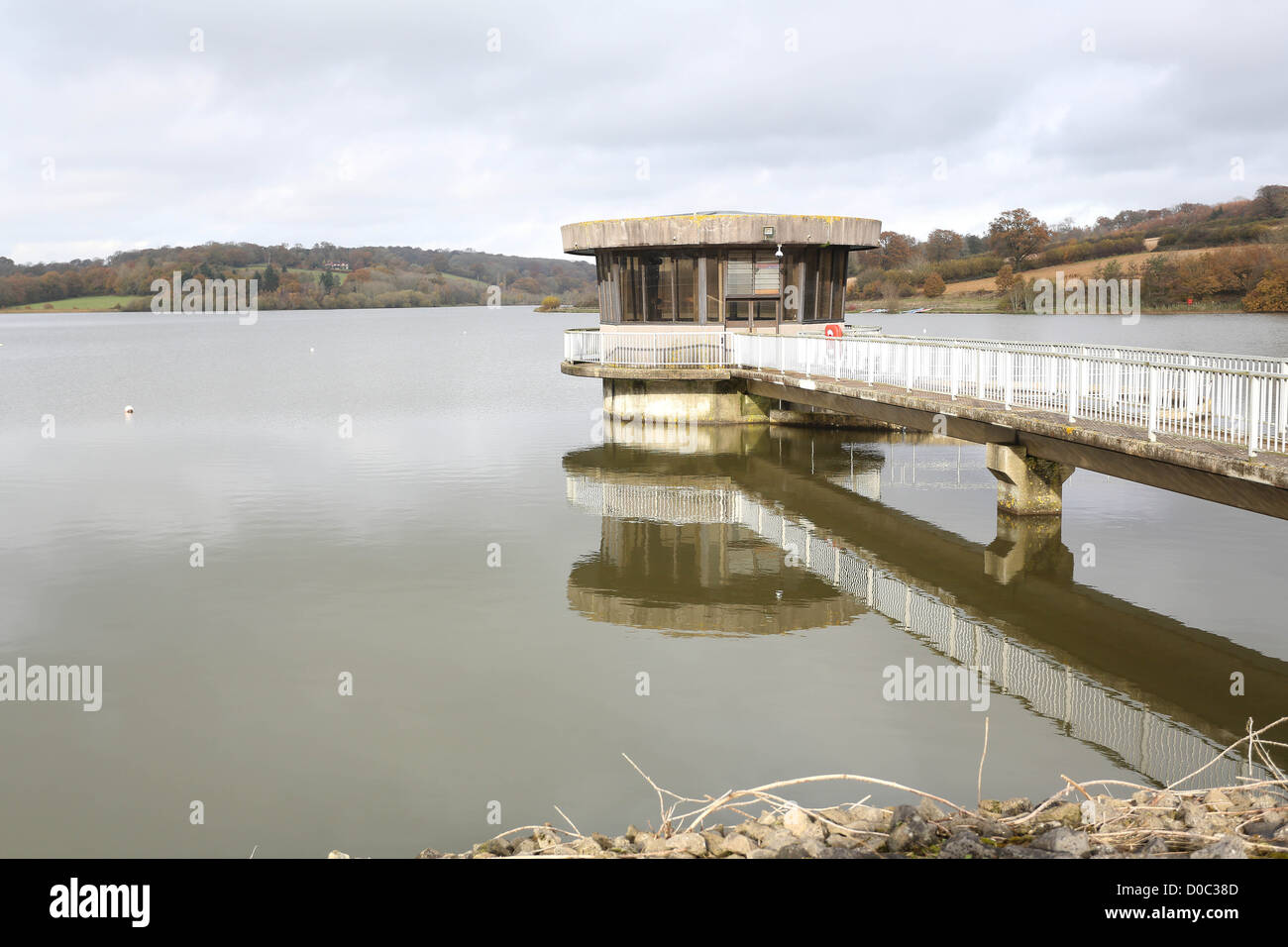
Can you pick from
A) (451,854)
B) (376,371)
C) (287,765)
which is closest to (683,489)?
(287,765)

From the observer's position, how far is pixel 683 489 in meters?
22.5

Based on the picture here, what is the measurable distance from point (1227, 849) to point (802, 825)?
7.39ft

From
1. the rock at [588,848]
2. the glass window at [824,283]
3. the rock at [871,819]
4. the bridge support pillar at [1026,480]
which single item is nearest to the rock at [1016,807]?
the rock at [871,819]

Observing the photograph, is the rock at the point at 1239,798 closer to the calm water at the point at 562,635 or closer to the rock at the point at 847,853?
the calm water at the point at 562,635

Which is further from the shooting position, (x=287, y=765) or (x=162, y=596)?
(x=162, y=596)

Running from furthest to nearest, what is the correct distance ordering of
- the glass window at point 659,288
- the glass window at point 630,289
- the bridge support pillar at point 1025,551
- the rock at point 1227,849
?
the glass window at point 630,289
the glass window at point 659,288
the bridge support pillar at point 1025,551
the rock at point 1227,849

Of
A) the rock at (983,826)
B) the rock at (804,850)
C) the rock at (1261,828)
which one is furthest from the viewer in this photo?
the rock at (983,826)

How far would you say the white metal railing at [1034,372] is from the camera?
12875mm

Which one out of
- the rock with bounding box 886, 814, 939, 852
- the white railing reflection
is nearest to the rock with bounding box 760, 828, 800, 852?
the rock with bounding box 886, 814, 939, 852

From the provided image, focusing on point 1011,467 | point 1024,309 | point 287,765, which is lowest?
point 287,765

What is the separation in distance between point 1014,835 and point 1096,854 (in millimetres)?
608

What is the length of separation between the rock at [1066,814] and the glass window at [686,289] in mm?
24015

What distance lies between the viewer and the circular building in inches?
1149
